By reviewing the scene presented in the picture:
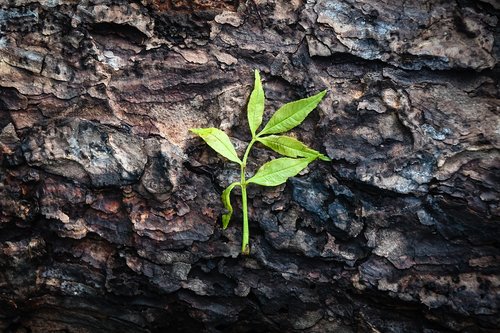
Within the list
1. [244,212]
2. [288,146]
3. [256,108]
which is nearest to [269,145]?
[288,146]

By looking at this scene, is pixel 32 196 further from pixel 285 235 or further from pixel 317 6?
pixel 317 6

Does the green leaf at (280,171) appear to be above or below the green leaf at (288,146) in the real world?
below

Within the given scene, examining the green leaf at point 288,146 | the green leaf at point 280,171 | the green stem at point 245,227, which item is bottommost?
the green stem at point 245,227

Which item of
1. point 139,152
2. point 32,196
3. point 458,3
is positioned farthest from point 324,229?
point 32,196

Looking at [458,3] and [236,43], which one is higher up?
[458,3]

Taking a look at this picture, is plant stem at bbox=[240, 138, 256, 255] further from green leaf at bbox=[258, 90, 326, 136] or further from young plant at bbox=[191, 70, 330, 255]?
green leaf at bbox=[258, 90, 326, 136]

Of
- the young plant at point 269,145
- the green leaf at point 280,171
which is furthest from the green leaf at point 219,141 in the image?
the green leaf at point 280,171

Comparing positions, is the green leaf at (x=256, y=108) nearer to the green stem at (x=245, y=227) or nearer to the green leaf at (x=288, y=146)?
the green leaf at (x=288, y=146)

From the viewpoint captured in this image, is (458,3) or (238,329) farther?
(238,329)
